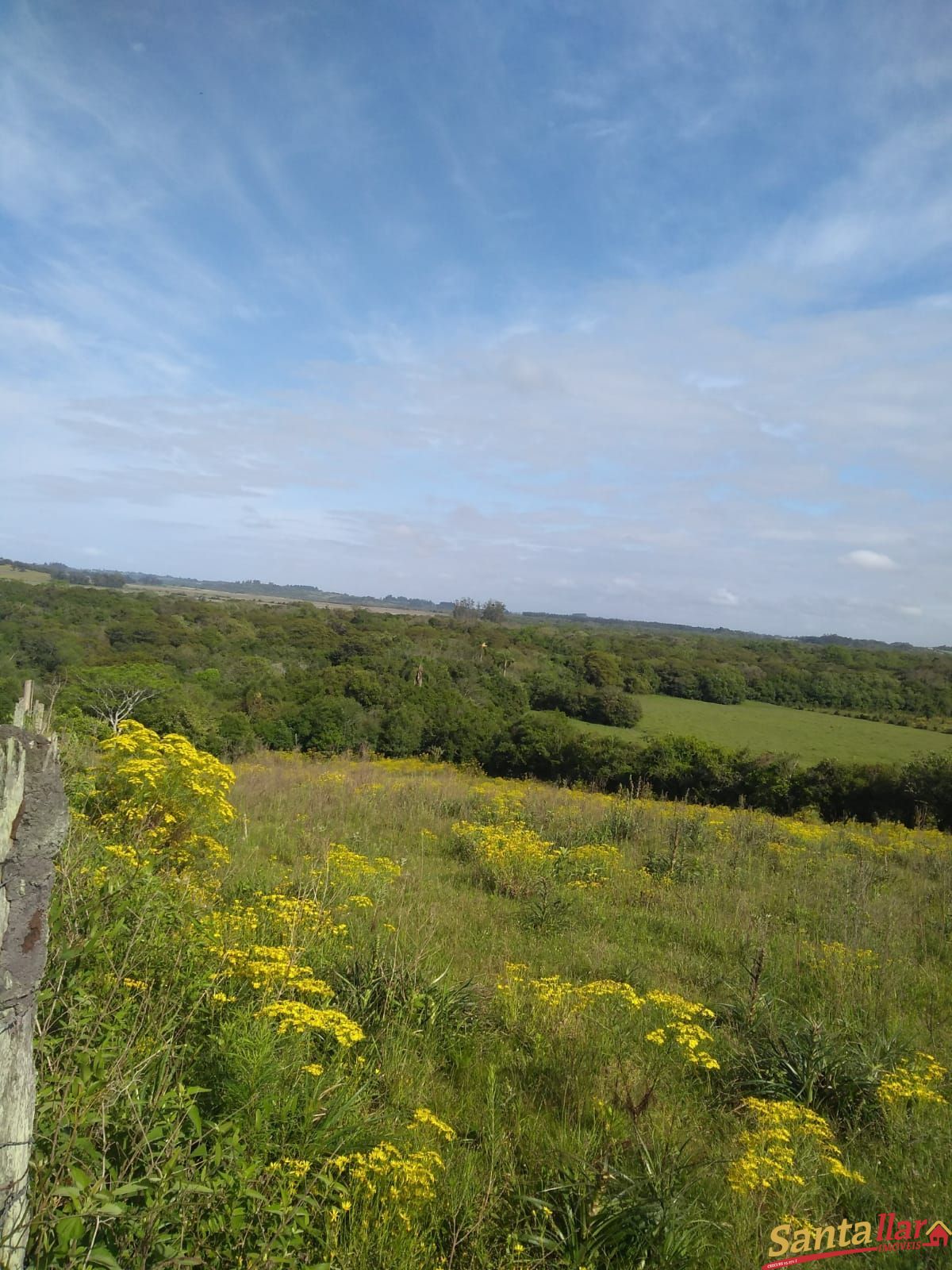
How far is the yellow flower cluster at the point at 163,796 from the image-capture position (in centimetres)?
575

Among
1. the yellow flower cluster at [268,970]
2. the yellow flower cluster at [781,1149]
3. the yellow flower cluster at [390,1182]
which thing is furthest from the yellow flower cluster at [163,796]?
the yellow flower cluster at [781,1149]

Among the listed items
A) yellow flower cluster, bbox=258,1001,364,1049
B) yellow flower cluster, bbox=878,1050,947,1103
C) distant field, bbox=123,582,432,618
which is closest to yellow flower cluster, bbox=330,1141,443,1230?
yellow flower cluster, bbox=258,1001,364,1049

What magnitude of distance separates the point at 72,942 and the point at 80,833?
184 centimetres

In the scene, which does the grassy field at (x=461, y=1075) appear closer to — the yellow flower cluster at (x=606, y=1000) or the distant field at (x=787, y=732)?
the yellow flower cluster at (x=606, y=1000)

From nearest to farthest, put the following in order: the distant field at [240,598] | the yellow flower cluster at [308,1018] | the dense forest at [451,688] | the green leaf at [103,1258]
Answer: the green leaf at [103,1258]
the yellow flower cluster at [308,1018]
the dense forest at [451,688]
the distant field at [240,598]

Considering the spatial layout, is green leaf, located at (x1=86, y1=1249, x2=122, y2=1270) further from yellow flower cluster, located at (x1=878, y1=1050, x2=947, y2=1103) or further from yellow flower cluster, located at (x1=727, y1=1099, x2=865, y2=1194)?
yellow flower cluster, located at (x1=878, y1=1050, x2=947, y2=1103)

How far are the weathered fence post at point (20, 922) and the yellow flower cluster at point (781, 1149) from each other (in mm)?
2518

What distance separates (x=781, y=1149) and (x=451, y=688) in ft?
132

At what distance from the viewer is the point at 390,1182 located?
2.38 meters

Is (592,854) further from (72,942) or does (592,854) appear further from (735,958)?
(72,942)

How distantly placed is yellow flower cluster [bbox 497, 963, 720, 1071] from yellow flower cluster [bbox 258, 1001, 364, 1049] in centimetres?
149

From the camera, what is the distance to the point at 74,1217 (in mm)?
1639

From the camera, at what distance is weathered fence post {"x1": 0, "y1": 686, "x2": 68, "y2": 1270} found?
1.48 m

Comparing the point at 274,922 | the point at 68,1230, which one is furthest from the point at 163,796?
the point at 68,1230
